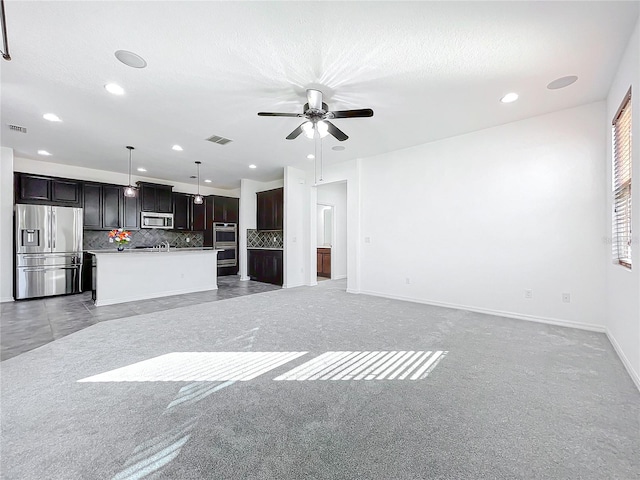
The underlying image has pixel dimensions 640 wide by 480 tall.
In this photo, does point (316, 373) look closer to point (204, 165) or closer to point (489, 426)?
point (489, 426)

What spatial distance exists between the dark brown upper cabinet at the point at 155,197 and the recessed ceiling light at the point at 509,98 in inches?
296

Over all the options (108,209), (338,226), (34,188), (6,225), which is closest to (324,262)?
(338,226)

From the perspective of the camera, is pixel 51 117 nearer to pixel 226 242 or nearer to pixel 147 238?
pixel 147 238

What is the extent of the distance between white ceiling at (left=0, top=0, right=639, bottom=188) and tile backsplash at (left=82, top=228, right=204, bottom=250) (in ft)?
9.29

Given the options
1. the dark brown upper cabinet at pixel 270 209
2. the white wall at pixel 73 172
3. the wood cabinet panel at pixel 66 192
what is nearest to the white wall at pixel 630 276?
the dark brown upper cabinet at pixel 270 209

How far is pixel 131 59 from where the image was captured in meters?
2.55

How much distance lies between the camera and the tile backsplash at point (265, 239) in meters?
7.40

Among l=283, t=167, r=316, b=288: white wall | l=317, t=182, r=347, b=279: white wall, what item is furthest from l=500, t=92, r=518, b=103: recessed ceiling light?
l=317, t=182, r=347, b=279: white wall

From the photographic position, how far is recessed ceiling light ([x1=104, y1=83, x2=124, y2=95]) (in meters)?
2.98

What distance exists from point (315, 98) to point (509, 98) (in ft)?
7.59

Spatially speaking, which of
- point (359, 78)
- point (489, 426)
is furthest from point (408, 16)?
point (489, 426)

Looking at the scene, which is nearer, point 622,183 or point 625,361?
point 625,361

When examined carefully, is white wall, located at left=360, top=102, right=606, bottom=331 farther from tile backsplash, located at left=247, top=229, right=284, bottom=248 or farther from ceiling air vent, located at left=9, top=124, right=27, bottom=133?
ceiling air vent, located at left=9, top=124, right=27, bottom=133

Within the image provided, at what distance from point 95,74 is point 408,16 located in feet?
9.87
